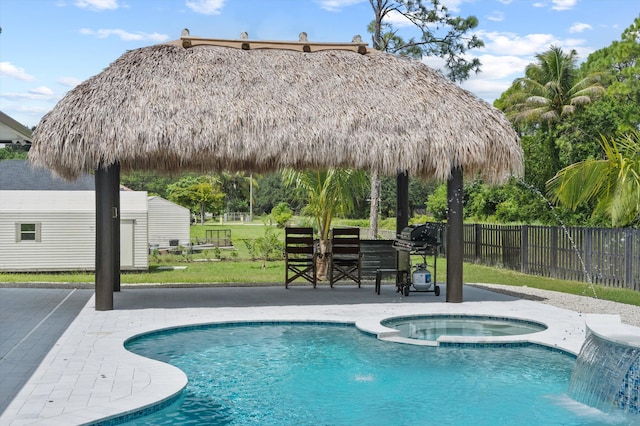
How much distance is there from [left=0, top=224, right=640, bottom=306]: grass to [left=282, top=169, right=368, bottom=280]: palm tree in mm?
1702

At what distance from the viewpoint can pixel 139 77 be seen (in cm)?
1109

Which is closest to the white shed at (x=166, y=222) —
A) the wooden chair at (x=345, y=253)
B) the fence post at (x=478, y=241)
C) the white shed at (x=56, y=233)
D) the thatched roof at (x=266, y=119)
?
the white shed at (x=56, y=233)

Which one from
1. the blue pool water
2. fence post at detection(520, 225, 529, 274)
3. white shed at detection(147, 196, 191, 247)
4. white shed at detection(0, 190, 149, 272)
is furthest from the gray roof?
the blue pool water

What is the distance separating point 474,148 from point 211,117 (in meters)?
3.93

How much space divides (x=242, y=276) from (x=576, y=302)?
9.23 m

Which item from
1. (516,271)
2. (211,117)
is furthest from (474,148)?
(516,271)

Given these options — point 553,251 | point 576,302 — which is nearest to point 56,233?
point 553,251

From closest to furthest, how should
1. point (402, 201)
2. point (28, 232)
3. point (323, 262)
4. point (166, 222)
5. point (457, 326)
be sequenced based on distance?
point (457, 326) → point (402, 201) → point (323, 262) → point (28, 232) → point (166, 222)

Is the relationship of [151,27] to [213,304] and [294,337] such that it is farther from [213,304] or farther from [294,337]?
[294,337]

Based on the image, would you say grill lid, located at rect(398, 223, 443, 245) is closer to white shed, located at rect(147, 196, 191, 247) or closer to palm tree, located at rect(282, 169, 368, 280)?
palm tree, located at rect(282, 169, 368, 280)

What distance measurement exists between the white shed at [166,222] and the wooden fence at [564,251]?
42.7ft

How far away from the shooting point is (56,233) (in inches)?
824

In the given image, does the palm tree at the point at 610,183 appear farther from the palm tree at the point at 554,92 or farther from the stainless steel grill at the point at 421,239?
the palm tree at the point at 554,92

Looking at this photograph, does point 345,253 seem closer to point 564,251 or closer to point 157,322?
point 157,322
